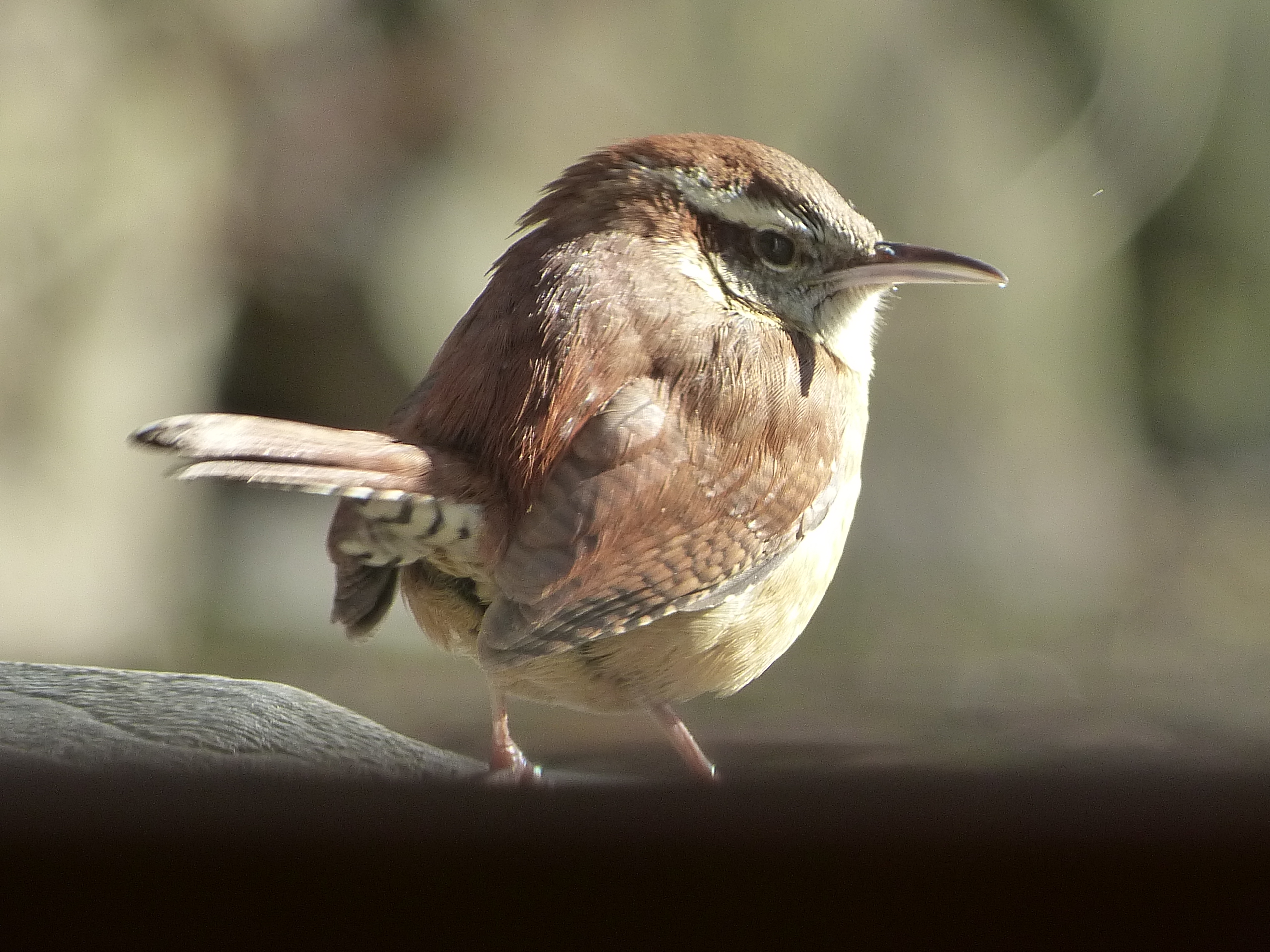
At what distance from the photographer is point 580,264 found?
7.01ft

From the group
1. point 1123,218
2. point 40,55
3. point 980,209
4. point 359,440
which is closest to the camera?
point 359,440

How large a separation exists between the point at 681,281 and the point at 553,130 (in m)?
4.08

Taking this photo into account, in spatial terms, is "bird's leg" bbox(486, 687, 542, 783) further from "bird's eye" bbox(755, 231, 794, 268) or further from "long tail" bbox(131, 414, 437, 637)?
"bird's eye" bbox(755, 231, 794, 268)

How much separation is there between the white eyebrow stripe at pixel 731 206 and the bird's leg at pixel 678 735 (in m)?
0.78

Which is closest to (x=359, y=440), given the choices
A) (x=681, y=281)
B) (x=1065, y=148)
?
(x=681, y=281)

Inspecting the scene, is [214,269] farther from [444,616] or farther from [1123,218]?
[1123,218]

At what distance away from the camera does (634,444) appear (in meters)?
1.97

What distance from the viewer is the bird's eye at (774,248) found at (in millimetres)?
2271

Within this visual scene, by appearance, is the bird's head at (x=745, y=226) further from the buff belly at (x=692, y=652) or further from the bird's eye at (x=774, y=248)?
the buff belly at (x=692, y=652)

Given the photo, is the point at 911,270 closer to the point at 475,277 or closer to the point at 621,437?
the point at 621,437

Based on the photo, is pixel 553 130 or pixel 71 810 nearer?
pixel 71 810

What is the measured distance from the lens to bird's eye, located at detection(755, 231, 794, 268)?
2.27m

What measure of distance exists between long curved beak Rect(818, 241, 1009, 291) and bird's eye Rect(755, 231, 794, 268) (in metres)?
0.07

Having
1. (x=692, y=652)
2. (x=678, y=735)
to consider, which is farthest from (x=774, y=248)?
(x=678, y=735)
